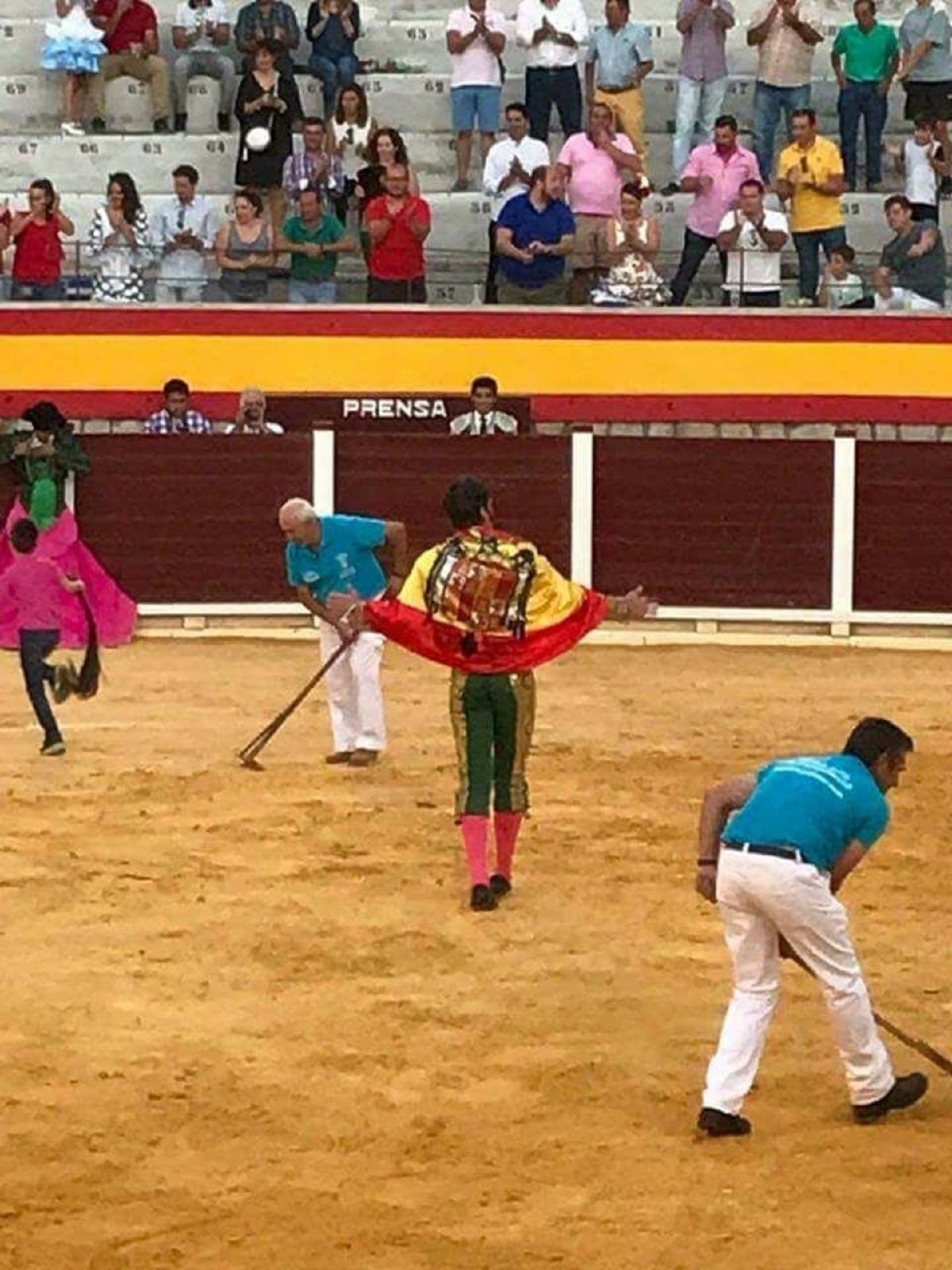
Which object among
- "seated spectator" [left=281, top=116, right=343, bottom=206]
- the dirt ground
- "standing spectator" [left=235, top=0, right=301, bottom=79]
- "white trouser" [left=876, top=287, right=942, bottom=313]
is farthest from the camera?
"standing spectator" [left=235, top=0, right=301, bottom=79]

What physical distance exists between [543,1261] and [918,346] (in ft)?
38.4

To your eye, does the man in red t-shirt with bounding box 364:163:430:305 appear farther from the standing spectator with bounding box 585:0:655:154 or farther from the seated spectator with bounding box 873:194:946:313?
the seated spectator with bounding box 873:194:946:313

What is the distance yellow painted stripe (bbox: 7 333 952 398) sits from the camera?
17156mm

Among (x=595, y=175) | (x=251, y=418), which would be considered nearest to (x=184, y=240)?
(x=251, y=418)

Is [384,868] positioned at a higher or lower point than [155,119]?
lower

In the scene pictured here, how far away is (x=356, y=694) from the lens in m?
12.1

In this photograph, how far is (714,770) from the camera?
1214 cm

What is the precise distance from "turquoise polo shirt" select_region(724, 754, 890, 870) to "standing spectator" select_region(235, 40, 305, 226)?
1146 centimetres

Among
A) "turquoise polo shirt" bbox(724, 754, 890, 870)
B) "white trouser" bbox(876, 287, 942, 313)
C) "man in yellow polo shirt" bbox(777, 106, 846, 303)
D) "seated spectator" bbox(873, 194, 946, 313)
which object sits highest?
"man in yellow polo shirt" bbox(777, 106, 846, 303)

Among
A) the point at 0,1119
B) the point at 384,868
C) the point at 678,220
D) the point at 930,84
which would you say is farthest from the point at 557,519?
the point at 0,1119

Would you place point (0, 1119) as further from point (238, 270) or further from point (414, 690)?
point (238, 270)

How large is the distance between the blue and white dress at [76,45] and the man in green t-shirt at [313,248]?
98.2 inches

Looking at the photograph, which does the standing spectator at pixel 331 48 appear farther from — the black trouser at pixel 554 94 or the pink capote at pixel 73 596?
the pink capote at pixel 73 596

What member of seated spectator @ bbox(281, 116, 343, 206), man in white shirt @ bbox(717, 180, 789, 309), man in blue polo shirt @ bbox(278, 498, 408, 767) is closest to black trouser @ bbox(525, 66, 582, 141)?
seated spectator @ bbox(281, 116, 343, 206)
